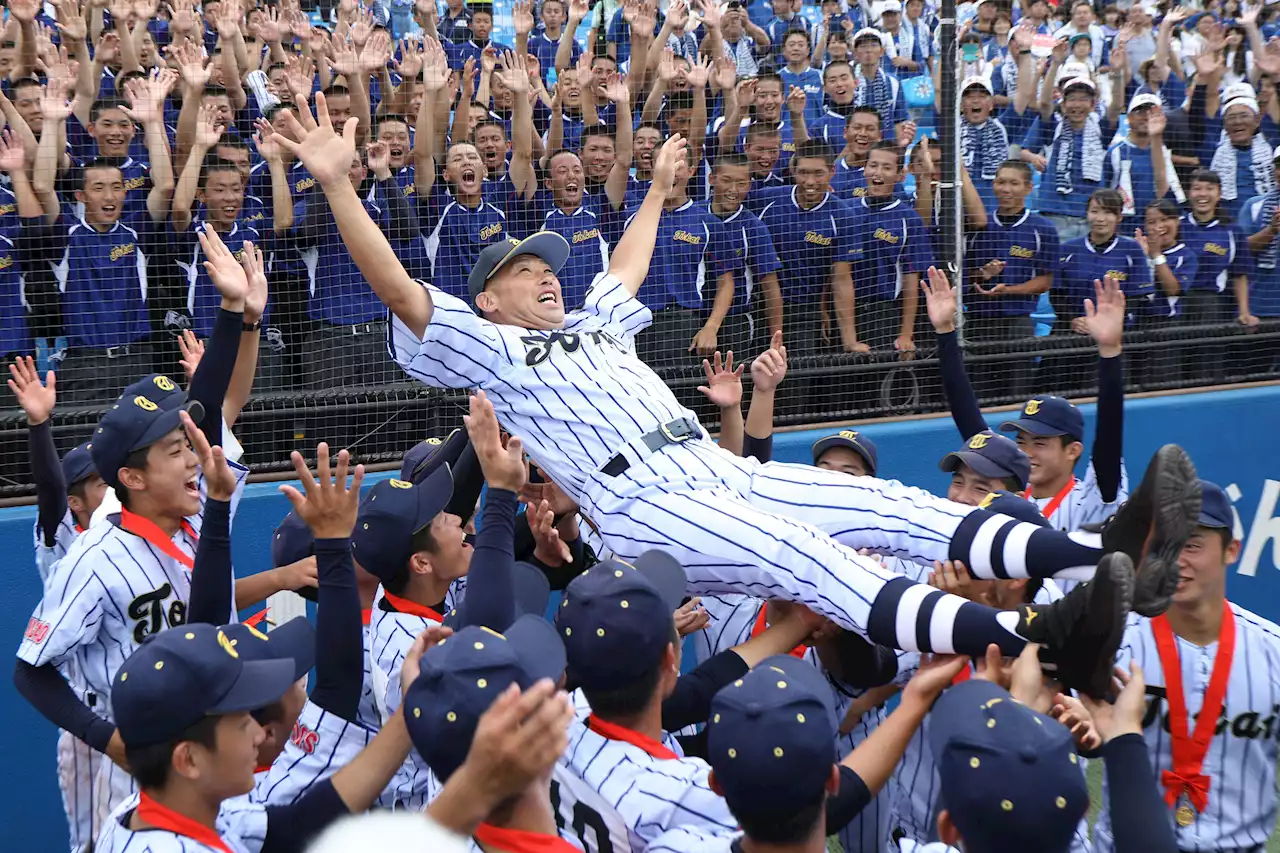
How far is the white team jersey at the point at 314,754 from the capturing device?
280 cm

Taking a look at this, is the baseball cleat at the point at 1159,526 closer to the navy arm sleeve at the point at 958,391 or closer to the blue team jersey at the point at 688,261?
the navy arm sleeve at the point at 958,391

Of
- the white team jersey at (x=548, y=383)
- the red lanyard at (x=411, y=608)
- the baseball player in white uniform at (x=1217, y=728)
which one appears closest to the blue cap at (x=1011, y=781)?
the baseball player in white uniform at (x=1217, y=728)

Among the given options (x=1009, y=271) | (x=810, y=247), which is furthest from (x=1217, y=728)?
(x=1009, y=271)

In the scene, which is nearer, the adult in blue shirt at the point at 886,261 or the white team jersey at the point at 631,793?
the white team jersey at the point at 631,793

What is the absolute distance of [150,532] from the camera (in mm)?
3418

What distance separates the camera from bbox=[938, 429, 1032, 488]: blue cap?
392 centimetres

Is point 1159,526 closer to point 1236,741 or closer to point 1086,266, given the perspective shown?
point 1236,741

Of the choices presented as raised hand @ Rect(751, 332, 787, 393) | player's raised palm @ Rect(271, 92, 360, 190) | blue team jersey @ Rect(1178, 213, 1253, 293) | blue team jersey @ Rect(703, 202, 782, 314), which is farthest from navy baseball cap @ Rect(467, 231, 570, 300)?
blue team jersey @ Rect(1178, 213, 1253, 293)

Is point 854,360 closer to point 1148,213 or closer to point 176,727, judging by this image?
point 1148,213

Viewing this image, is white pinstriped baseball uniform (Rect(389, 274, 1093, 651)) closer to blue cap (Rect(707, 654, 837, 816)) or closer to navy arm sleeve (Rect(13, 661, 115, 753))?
blue cap (Rect(707, 654, 837, 816))

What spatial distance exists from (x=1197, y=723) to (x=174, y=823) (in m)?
2.20

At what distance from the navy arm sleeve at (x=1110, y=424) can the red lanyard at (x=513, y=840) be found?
276cm

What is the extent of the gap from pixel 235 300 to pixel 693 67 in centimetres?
335

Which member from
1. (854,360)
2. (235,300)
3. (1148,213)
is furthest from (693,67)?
(235,300)
